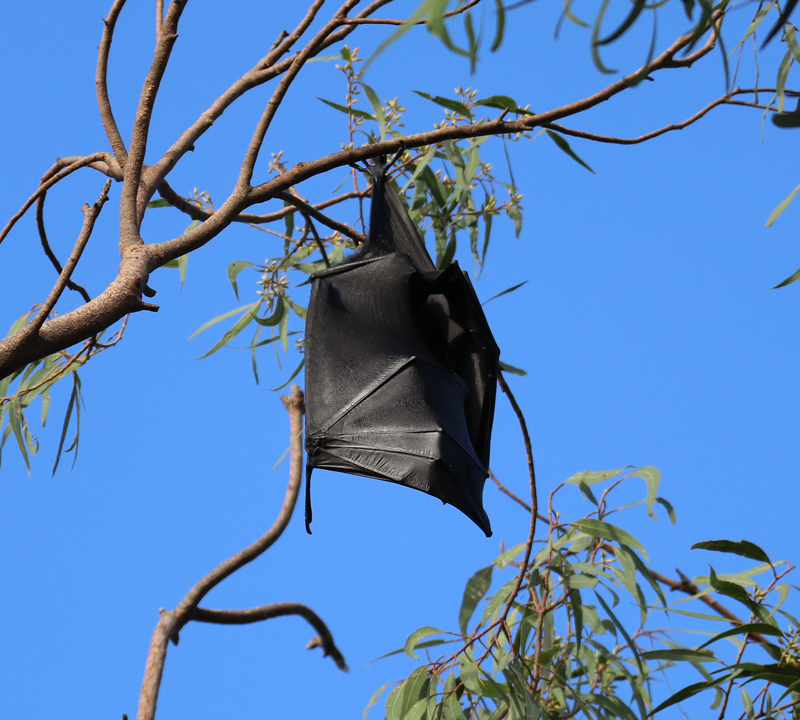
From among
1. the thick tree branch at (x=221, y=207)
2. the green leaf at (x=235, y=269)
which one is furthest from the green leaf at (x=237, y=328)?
the thick tree branch at (x=221, y=207)

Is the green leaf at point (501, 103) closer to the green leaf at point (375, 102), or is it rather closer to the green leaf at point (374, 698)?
the green leaf at point (375, 102)

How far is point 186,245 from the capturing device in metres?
1.67

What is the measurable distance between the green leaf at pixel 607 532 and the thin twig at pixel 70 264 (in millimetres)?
1825

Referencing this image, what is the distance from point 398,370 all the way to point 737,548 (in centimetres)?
108

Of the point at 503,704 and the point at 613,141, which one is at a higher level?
the point at 613,141

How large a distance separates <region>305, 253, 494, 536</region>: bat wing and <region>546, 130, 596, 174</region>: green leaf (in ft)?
1.82

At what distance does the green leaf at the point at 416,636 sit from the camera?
8.27 ft

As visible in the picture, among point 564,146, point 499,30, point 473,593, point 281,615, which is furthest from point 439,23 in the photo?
point 281,615

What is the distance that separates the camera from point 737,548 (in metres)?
2.20

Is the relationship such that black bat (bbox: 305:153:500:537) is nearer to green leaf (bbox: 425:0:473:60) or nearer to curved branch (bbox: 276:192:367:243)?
curved branch (bbox: 276:192:367:243)

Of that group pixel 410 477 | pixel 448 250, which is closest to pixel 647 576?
pixel 410 477

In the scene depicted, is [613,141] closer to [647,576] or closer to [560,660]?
[647,576]

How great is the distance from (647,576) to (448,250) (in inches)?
51.0

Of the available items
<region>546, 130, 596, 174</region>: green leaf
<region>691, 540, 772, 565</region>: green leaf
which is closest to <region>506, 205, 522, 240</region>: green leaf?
<region>546, 130, 596, 174</region>: green leaf
